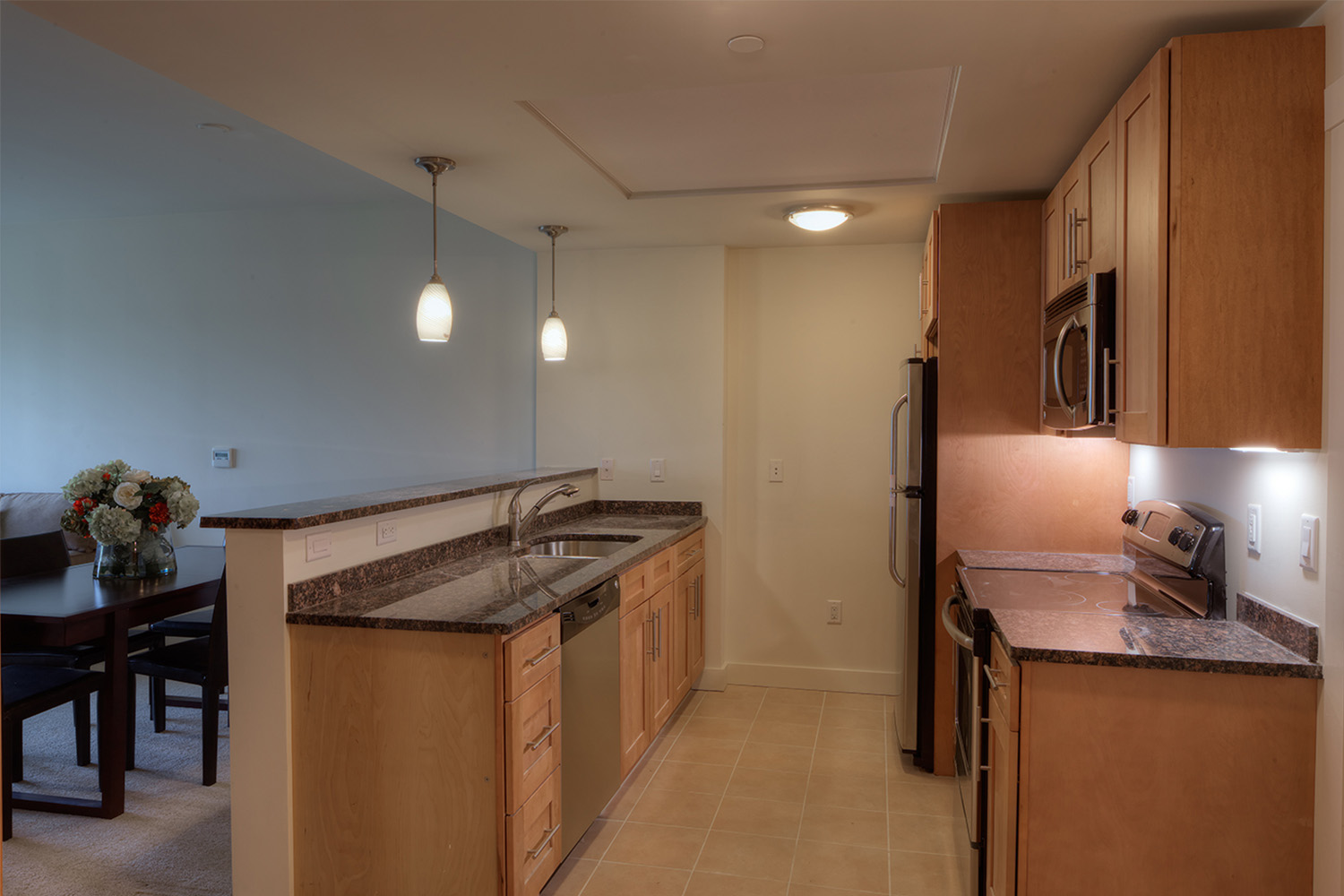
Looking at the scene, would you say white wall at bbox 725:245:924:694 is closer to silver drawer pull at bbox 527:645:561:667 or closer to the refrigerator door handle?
the refrigerator door handle

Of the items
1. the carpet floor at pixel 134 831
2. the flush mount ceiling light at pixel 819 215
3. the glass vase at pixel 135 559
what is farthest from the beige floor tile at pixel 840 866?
the glass vase at pixel 135 559

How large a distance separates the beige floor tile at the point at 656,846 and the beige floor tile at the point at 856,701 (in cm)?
142

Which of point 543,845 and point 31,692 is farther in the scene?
point 31,692

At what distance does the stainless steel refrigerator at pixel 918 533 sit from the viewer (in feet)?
10.6

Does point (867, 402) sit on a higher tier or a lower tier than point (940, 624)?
higher

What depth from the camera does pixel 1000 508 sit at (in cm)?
315

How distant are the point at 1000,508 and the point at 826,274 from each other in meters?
1.62

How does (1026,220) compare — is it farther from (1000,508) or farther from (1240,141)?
(1240,141)

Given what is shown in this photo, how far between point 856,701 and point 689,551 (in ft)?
3.68

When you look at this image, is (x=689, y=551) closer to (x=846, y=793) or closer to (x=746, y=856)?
(x=846, y=793)

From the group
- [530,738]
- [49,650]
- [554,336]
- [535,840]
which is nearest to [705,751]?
[535,840]

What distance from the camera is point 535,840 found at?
224 centimetres

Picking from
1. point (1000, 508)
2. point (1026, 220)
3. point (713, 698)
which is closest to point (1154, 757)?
point (1000, 508)

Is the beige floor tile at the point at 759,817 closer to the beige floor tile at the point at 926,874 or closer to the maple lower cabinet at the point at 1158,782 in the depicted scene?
the beige floor tile at the point at 926,874
